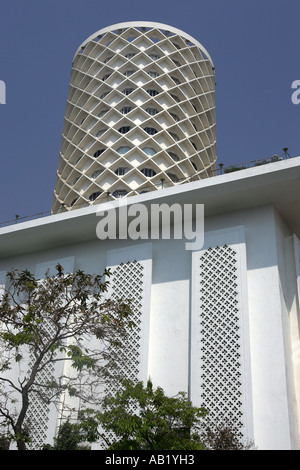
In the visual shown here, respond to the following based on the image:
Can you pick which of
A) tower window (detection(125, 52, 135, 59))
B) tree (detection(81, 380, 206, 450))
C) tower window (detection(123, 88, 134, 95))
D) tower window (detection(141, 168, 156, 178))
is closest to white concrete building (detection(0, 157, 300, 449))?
tree (detection(81, 380, 206, 450))

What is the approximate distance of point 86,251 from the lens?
18141 millimetres

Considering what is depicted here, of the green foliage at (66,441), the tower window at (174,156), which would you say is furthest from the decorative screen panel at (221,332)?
the tower window at (174,156)

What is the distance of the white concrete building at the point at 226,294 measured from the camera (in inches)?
528

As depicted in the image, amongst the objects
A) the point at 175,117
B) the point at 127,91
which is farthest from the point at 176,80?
the point at 127,91

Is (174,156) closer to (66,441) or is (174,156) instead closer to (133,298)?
(133,298)

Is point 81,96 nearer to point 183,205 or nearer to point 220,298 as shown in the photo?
point 183,205

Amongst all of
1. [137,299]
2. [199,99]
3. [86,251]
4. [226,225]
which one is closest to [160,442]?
[137,299]

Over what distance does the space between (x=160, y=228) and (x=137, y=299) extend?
237 cm

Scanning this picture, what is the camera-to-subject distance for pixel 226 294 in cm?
1481

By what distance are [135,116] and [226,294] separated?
42.9ft

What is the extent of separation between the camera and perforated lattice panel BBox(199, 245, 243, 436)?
13453 mm

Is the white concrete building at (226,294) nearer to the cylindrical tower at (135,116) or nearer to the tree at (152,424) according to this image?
the tree at (152,424)

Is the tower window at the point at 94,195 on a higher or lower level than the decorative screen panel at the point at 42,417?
higher
